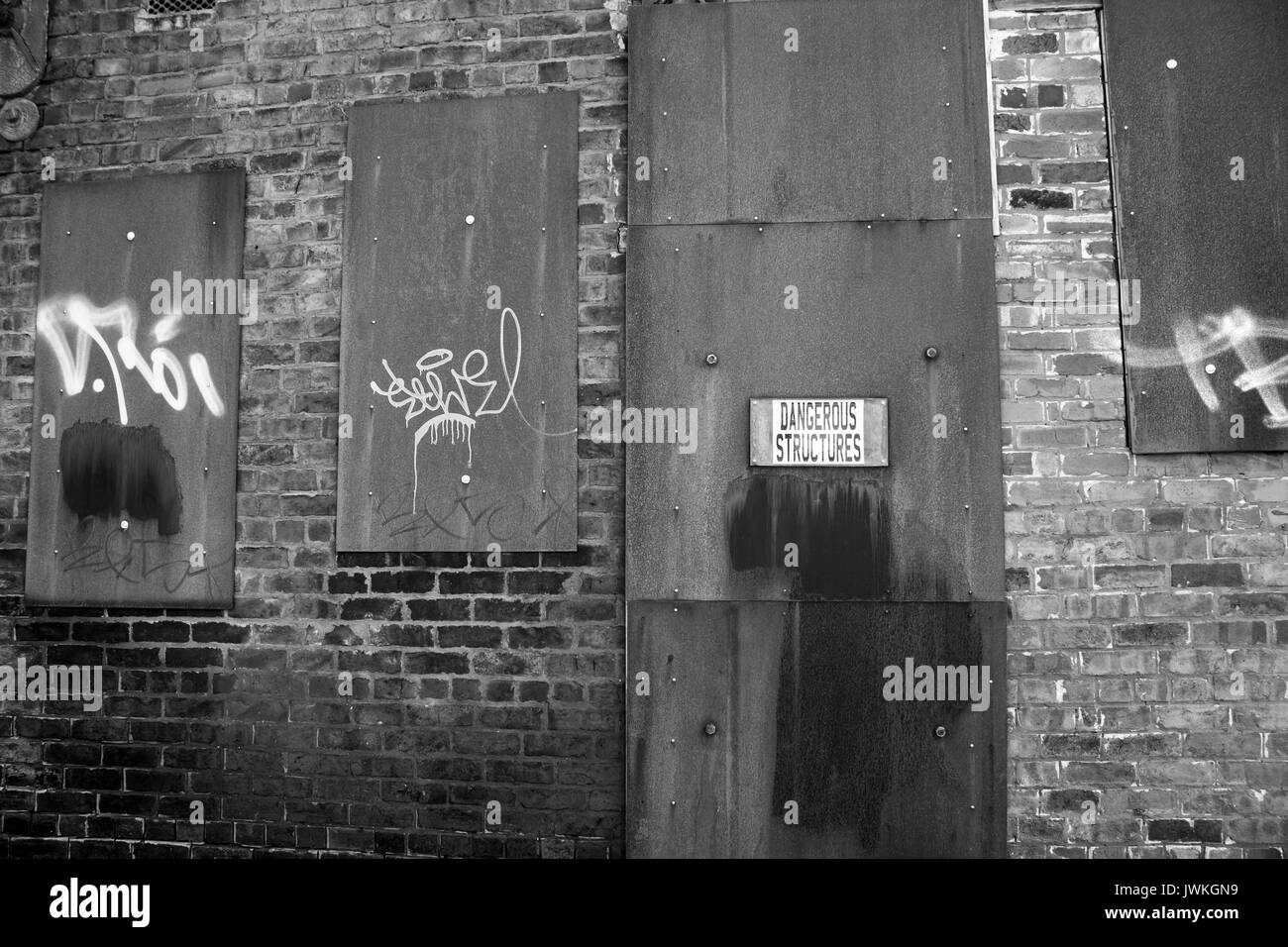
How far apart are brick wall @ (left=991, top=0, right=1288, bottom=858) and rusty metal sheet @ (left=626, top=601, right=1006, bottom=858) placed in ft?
0.49

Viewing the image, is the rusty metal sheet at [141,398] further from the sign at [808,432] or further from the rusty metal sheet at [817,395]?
the sign at [808,432]

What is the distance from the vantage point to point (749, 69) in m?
3.50

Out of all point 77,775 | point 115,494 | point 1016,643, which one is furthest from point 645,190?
point 77,775

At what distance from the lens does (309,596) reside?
11.8 ft

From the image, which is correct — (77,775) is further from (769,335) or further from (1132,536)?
(1132,536)

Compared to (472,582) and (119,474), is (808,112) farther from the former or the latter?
(119,474)

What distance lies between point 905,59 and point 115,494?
136 inches

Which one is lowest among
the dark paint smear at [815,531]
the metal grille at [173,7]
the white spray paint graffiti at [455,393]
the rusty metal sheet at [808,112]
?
the dark paint smear at [815,531]

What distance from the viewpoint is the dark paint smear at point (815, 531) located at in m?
3.35

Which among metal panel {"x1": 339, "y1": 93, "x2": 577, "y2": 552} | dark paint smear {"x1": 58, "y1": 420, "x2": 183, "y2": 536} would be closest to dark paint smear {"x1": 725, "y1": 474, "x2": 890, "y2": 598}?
metal panel {"x1": 339, "y1": 93, "x2": 577, "y2": 552}

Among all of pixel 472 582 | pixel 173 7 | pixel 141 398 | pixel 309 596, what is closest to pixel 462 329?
pixel 472 582

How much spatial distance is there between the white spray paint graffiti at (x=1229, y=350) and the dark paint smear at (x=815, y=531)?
1.10 m

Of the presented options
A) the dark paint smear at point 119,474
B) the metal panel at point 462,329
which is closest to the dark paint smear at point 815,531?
the metal panel at point 462,329

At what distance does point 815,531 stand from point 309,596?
194 cm
